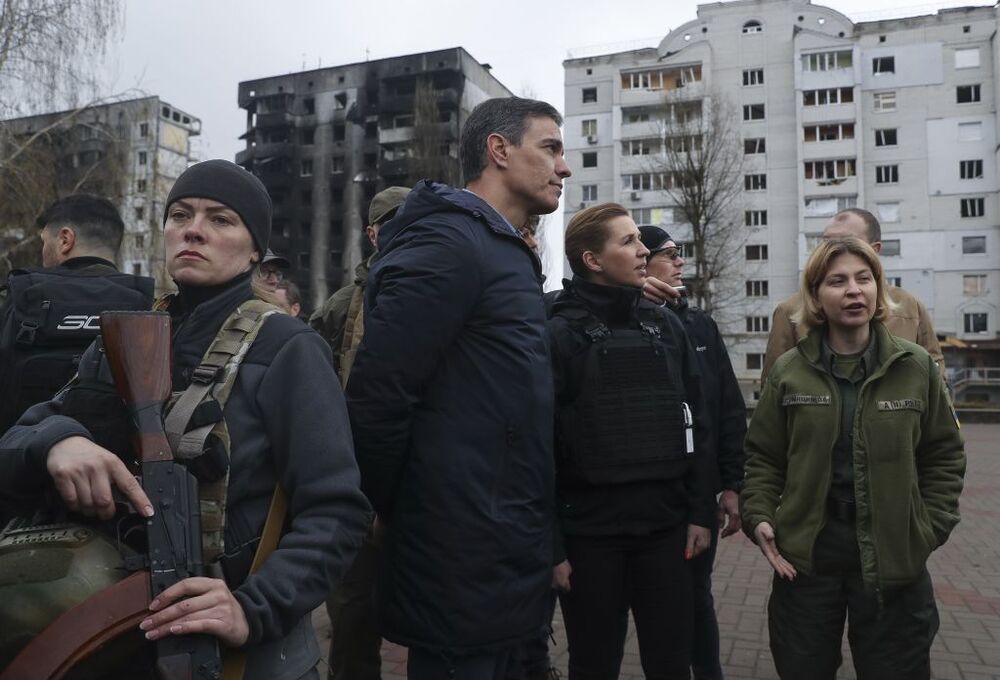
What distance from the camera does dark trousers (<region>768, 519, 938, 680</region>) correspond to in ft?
9.46

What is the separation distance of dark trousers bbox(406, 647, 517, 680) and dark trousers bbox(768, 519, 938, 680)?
1.33 m

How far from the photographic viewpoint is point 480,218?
2451 millimetres

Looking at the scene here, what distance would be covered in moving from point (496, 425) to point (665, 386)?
110 centimetres

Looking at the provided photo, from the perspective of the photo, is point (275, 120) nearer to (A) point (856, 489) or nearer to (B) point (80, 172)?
(B) point (80, 172)

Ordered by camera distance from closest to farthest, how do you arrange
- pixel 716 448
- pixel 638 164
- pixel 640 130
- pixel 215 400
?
pixel 215 400, pixel 716 448, pixel 638 164, pixel 640 130

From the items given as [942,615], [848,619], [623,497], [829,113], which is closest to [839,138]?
[829,113]

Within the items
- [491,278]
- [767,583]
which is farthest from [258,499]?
[767,583]

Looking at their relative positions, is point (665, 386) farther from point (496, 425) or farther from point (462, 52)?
point (462, 52)

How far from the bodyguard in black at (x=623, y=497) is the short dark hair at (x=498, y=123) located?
80 centimetres

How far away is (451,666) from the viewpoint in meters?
2.26

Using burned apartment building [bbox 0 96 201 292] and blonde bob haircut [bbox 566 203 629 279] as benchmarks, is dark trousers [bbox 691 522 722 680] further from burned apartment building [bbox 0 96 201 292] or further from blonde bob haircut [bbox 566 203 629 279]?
burned apartment building [bbox 0 96 201 292]

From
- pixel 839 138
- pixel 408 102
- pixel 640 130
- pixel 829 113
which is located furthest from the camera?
pixel 408 102

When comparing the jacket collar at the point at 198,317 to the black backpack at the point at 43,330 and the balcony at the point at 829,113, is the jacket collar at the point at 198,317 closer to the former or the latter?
the black backpack at the point at 43,330

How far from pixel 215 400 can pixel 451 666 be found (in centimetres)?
107
